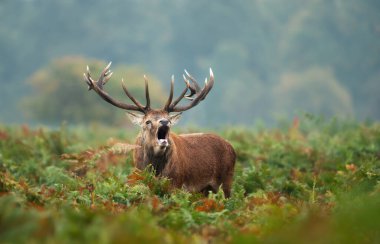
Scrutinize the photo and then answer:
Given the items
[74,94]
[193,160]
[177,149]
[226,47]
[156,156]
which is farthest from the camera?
[226,47]

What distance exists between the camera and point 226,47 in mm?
82938

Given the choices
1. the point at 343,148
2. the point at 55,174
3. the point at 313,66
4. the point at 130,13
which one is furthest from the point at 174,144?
the point at 130,13

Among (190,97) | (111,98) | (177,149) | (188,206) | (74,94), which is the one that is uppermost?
(74,94)

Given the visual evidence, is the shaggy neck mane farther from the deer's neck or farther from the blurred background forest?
Answer: the blurred background forest

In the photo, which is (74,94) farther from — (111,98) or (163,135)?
(163,135)

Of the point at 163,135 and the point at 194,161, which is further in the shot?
the point at 194,161

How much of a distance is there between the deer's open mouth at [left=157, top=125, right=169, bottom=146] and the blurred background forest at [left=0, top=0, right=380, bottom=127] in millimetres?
59615

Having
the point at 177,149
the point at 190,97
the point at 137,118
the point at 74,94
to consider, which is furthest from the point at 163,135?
the point at 74,94

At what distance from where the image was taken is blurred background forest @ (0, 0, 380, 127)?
74688 millimetres

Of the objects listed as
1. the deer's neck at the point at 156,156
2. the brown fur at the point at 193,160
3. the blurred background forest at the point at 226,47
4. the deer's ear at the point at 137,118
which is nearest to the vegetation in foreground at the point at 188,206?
the brown fur at the point at 193,160

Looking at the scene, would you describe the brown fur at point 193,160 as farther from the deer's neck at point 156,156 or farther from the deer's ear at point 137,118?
the deer's ear at point 137,118

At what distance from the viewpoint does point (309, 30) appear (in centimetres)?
8500

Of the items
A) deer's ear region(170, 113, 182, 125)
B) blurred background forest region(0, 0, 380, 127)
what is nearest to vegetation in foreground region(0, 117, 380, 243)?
deer's ear region(170, 113, 182, 125)

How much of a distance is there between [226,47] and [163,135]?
7431cm
